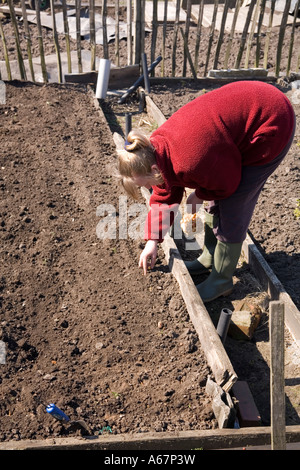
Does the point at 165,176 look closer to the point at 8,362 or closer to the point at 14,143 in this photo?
the point at 8,362

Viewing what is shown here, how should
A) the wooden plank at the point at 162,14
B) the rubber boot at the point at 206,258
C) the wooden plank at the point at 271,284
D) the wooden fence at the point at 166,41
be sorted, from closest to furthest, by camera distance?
the wooden plank at the point at 271,284
the rubber boot at the point at 206,258
the wooden fence at the point at 166,41
the wooden plank at the point at 162,14

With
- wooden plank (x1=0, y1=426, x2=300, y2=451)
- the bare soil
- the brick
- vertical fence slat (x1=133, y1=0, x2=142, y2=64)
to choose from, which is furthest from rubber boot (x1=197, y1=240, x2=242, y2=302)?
vertical fence slat (x1=133, y1=0, x2=142, y2=64)

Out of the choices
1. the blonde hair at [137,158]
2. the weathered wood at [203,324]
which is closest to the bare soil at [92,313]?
the weathered wood at [203,324]

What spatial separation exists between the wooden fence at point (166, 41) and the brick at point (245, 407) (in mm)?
4909

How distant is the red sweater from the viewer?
99.3 inches

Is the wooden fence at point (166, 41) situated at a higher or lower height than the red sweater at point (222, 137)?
lower

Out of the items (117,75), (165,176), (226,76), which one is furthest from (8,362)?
(226,76)

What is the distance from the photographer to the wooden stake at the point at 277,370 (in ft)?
5.17

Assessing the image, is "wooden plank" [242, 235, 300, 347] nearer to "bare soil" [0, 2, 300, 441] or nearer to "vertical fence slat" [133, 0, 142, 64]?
"bare soil" [0, 2, 300, 441]

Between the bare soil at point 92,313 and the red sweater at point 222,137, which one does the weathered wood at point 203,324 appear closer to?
the bare soil at point 92,313

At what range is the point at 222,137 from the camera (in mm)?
2566

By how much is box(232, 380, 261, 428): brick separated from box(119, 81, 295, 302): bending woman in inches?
38.3

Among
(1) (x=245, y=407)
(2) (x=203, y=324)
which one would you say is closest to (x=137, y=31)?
(2) (x=203, y=324)

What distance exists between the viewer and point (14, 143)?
5.03m
